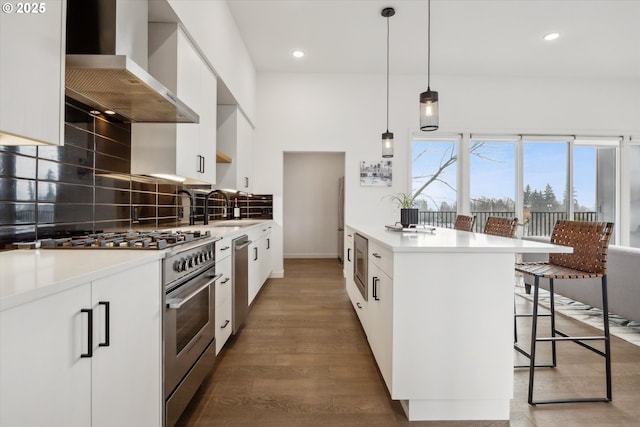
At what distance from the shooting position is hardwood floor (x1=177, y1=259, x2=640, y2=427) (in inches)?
67.8

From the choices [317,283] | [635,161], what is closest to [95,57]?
[317,283]

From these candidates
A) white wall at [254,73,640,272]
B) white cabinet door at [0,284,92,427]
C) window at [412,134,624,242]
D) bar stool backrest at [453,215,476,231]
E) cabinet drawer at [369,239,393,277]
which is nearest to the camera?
white cabinet door at [0,284,92,427]

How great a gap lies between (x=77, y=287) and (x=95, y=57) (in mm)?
1053

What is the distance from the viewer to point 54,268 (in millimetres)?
993

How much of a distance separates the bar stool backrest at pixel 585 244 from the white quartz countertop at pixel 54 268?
224 centimetres

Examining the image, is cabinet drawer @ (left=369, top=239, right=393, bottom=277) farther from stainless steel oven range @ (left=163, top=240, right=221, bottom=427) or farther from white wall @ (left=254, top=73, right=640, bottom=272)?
white wall @ (left=254, top=73, right=640, bottom=272)

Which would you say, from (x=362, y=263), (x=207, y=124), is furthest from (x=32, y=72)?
(x=362, y=263)

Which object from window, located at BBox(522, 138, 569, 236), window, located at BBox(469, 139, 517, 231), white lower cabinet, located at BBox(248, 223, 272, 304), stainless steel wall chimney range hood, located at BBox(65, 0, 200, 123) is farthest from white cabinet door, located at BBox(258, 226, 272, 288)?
window, located at BBox(522, 138, 569, 236)

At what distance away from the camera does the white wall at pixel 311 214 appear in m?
7.27

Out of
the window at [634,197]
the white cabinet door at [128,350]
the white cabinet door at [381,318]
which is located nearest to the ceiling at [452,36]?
the window at [634,197]

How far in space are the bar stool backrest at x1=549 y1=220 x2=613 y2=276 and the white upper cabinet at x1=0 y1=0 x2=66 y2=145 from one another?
8.65ft

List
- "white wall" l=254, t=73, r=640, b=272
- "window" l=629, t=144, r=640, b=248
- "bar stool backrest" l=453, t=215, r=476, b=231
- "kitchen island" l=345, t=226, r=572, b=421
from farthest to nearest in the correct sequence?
1. "window" l=629, t=144, r=640, b=248
2. "white wall" l=254, t=73, r=640, b=272
3. "bar stool backrest" l=453, t=215, r=476, b=231
4. "kitchen island" l=345, t=226, r=572, b=421

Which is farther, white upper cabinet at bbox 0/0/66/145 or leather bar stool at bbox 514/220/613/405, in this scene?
leather bar stool at bbox 514/220/613/405

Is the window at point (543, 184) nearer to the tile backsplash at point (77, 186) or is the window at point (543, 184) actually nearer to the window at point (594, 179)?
the window at point (594, 179)
